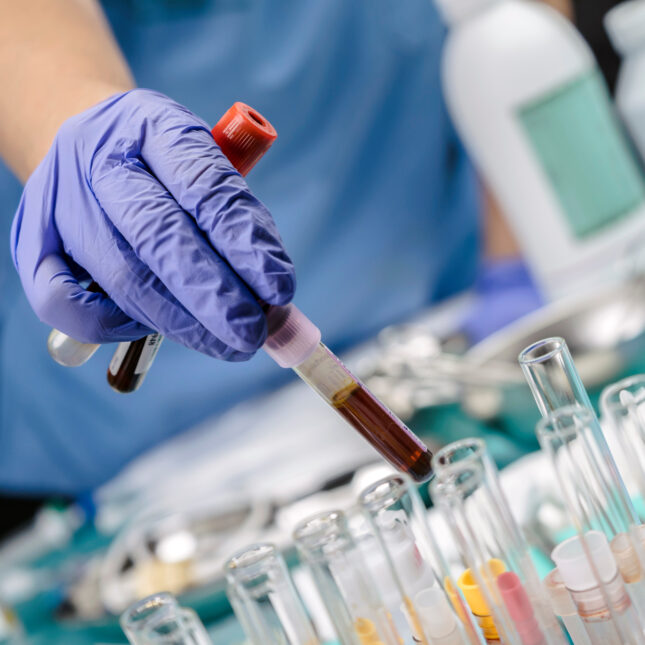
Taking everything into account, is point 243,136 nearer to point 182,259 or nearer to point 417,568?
point 182,259

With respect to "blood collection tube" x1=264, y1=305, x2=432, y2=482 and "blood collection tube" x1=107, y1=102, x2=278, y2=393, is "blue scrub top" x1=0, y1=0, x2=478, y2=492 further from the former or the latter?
"blood collection tube" x1=264, y1=305, x2=432, y2=482

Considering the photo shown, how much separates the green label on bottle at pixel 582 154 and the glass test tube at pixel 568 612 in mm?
837

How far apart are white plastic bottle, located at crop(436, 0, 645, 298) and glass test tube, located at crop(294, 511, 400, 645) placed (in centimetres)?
85

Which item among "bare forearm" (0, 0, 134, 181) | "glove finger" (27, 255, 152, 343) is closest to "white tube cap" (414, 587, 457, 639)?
"glove finger" (27, 255, 152, 343)

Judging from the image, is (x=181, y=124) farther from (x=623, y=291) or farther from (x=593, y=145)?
(x=593, y=145)

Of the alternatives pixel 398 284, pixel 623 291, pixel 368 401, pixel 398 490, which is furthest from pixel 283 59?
pixel 398 490

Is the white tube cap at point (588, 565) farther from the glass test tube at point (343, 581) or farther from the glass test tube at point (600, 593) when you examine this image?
the glass test tube at point (343, 581)

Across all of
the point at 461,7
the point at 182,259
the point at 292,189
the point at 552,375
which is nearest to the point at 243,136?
the point at 182,259

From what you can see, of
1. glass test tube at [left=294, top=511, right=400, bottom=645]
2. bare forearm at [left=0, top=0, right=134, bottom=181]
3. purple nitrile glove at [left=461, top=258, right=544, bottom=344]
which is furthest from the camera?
purple nitrile glove at [left=461, top=258, right=544, bottom=344]

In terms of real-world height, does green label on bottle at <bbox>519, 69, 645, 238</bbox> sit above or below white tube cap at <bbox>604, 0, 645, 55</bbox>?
below

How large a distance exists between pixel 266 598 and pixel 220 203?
26 centimetres

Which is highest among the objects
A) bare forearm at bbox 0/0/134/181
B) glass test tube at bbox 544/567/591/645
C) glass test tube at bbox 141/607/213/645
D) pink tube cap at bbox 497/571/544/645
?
bare forearm at bbox 0/0/134/181

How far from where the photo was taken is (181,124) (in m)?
0.64

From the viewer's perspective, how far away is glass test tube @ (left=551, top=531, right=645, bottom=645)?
0.49m
